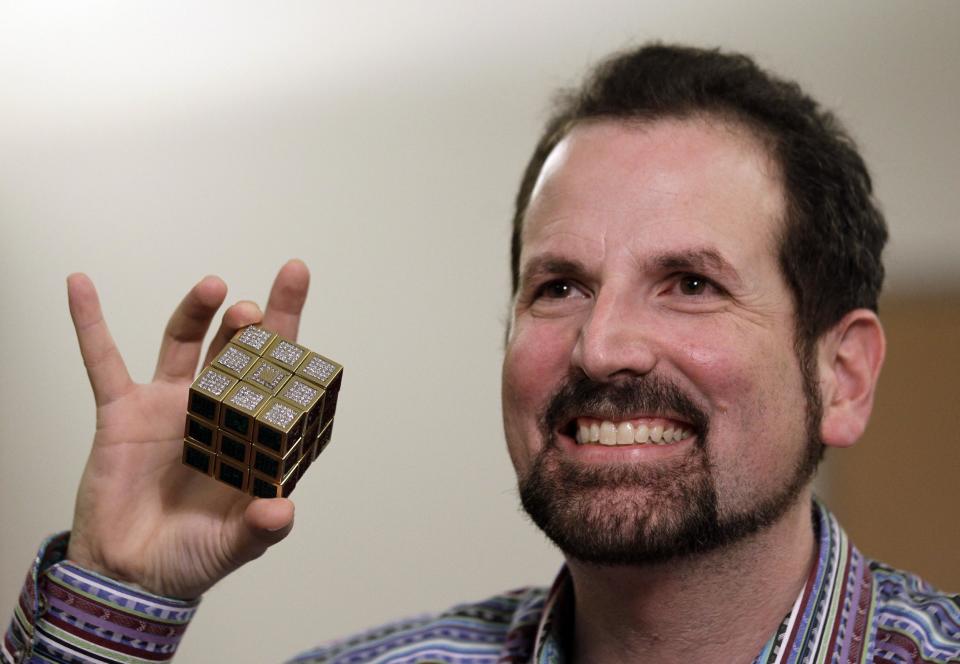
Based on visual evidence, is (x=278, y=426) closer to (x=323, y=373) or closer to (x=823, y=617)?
(x=323, y=373)

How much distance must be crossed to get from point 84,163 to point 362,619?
157cm

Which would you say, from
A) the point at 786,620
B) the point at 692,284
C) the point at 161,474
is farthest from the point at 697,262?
the point at 161,474

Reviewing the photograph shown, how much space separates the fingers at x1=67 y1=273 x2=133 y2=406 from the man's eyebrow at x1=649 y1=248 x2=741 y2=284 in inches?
31.3

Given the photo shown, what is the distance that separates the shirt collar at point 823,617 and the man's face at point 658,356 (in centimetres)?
13

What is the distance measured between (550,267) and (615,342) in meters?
0.19

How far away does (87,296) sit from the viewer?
5.71 feet

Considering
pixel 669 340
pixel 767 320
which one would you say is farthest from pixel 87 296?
pixel 767 320

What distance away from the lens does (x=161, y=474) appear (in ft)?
5.82

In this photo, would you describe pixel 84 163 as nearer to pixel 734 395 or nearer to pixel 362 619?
pixel 362 619

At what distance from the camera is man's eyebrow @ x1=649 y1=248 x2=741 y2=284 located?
5.25ft

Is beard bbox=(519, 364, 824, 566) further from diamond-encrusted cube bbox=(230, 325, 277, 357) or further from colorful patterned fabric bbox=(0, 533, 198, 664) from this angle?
colorful patterned fabric bbox=(0, 533, 198, 664)

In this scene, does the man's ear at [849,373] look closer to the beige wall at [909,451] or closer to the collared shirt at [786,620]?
the collared shirt at [786,620]

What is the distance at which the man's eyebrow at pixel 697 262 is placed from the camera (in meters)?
1.60

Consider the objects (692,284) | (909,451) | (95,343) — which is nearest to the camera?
(692,284)
